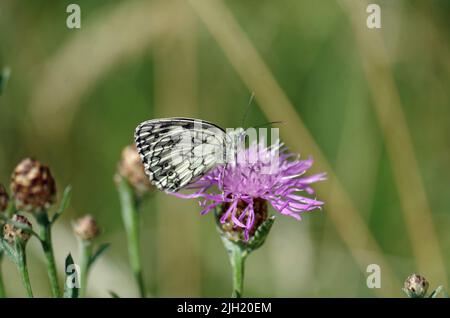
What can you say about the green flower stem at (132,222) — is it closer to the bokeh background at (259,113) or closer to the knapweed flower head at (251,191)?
the knapweed flower head at (251,191)

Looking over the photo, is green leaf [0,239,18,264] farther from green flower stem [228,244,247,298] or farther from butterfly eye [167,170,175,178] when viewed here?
green flower stem [228,244,247,298]

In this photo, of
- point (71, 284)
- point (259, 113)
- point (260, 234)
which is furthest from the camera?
point (259, 113)

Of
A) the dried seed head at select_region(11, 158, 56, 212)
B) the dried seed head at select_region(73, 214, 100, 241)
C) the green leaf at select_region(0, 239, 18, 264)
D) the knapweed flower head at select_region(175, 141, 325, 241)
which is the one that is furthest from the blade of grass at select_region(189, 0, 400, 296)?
the green leaf at select_region(0, 239, 18, 264)

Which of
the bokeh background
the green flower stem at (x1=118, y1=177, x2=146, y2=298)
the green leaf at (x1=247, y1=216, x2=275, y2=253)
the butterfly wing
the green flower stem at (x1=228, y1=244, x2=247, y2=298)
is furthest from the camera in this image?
the bokeh background

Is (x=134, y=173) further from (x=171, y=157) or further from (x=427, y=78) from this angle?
(x=427, y=78)

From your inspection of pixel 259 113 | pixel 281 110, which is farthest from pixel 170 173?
pixel 259 113

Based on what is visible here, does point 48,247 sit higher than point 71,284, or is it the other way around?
point 48,247

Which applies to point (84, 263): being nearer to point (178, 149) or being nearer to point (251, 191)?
point (178, 149)
